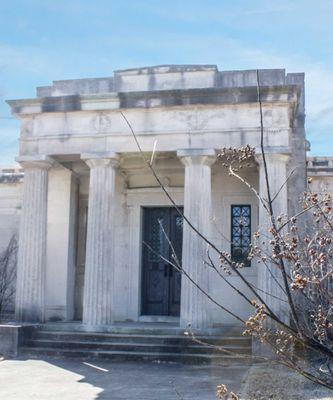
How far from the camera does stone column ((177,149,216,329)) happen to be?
12461mm

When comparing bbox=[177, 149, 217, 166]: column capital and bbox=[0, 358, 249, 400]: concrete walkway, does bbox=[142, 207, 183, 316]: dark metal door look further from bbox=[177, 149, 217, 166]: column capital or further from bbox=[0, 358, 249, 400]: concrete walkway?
bbox=[0, 358, 249, 400]: concrete walkway

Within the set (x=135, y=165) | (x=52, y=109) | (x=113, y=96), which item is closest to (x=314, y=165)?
(x=135, y=165)

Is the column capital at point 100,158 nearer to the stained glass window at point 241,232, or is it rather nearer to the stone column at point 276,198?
the stone column at point 276,198

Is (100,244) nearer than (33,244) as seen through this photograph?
Yes

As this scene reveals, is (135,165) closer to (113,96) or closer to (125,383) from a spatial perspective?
(113,96)

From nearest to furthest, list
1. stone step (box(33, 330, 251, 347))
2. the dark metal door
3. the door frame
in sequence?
stone step (box(33, 330, 251, 347)) < the door frame < the dark metal door

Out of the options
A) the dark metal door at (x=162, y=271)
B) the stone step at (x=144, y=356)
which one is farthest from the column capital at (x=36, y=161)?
the stone step at (x=144, y=356)

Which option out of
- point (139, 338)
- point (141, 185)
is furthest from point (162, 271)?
point (139, 338)

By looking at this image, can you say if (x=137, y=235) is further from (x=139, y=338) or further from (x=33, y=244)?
(x=139, y=338)

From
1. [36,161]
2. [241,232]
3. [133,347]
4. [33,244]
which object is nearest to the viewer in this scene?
[133,347]

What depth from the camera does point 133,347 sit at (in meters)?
12.0

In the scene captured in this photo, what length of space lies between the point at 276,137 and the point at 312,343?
33.4 ft

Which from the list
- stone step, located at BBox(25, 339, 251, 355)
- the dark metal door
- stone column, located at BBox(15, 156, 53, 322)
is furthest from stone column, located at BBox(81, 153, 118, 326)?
the dark metal door

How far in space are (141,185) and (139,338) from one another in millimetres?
4771
